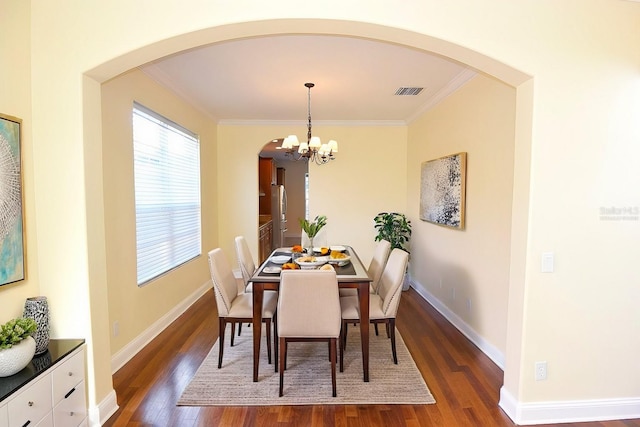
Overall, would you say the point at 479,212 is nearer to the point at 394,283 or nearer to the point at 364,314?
the point at 394,283

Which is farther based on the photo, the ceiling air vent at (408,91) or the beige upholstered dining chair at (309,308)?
the ceiling air vent at (408,91)

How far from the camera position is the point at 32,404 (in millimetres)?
1649

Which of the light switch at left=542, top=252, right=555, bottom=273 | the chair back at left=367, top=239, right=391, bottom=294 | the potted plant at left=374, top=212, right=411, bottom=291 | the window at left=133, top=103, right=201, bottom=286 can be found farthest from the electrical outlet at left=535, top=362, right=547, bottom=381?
the window at left=133, top=103, right=201, bottom=286

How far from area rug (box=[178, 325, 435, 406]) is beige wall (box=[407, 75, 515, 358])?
887 millimetres

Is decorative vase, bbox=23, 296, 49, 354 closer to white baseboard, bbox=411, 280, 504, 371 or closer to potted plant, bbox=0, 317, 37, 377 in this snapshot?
potted plant, bbox=0, 317, 37, 377

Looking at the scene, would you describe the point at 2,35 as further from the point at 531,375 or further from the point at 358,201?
the point at 358,201

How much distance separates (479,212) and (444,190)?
2.41 feet

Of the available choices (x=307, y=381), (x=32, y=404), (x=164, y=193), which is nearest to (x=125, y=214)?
(x=164, y=193)

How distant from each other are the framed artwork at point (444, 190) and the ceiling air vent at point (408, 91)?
831 mm

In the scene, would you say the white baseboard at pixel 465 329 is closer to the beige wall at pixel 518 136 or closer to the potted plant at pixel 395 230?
the potted plant at pixel 395 230

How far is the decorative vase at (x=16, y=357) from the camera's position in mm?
1615

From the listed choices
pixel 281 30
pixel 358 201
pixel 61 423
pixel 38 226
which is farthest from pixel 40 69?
pixel 358 201

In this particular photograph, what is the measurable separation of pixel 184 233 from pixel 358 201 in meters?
2.73

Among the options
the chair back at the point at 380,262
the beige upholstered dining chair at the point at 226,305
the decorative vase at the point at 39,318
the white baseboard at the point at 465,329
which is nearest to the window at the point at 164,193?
the beige upholstered dining chair at the point at 226,305
